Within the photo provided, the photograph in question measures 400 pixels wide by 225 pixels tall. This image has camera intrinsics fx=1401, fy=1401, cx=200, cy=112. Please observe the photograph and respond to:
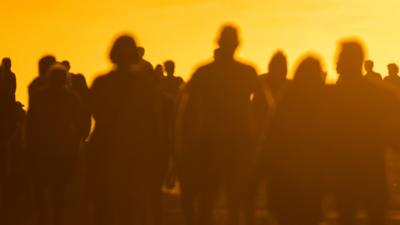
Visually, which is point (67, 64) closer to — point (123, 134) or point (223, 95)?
point (123, 134)

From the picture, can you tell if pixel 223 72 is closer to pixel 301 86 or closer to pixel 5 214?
pixel 301 86

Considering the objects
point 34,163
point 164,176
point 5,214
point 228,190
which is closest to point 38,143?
point 34,163

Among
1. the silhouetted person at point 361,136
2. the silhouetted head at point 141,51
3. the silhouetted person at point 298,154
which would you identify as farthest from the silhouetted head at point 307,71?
the silhouetted head at point 141,51

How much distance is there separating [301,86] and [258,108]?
3.98 metres

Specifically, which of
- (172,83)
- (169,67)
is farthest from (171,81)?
(169,67)

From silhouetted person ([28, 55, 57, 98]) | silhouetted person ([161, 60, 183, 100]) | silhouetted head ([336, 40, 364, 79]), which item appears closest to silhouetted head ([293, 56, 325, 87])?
silhouetted head ([336, 40, 364, 79])

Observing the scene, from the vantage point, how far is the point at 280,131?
13367 millimetres

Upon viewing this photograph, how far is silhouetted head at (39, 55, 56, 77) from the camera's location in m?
19.9

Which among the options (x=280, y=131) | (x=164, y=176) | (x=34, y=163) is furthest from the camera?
(x=34, y=163)

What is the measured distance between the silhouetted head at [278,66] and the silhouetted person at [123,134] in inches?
118

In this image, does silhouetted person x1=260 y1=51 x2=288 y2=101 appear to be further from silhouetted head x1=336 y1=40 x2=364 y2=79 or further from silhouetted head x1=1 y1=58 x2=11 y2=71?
silhouetted head x1=1 y1=58 x2=11 y2=71

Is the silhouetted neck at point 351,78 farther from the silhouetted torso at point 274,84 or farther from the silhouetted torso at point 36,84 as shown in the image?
the silhouetted torso at point 36,84

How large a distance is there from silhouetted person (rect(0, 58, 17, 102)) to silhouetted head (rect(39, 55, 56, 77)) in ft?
13.1

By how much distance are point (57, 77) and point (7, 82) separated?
6569mm
